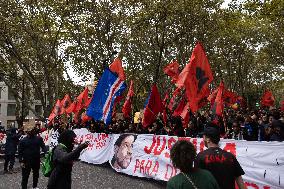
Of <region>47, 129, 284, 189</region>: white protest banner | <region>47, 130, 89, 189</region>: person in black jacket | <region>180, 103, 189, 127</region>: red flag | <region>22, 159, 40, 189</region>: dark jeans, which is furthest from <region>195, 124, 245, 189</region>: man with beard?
<region>180, 103, 189, 127</region>: red flag

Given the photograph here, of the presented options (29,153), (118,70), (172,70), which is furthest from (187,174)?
(172,70)

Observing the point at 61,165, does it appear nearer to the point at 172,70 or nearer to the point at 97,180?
the point at 97,180

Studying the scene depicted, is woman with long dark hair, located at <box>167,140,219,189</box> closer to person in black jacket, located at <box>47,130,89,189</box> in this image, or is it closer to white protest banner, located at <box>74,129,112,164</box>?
person in black jacket, located at <box>47,130,89,189</box>

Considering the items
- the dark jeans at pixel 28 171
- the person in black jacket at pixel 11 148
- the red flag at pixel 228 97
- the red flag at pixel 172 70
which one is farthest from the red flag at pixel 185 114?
the red flag at pixel 228 97

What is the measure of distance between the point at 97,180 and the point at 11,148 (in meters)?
4.96

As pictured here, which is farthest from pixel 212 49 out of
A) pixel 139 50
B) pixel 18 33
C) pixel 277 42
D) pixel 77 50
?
pixel 18 33

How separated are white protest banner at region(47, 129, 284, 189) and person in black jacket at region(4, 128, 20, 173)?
2.70m

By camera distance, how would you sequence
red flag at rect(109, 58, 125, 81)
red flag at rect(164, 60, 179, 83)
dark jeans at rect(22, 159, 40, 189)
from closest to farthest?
dark jeans at rect(22, 159, 40, 189), red flag at rect(109, 58, 125, 81), red flag at rect(164, 60, 179, 83)

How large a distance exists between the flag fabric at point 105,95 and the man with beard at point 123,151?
88 centimetres

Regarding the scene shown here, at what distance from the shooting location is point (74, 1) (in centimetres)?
2464

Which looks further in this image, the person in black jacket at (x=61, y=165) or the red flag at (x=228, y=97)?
the red flag at (x=228, y=97)

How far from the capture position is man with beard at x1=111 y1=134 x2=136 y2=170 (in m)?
12.6

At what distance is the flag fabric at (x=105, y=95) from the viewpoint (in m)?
12.6

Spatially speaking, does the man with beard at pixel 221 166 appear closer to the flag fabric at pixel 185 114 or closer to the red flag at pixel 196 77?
the red flag at pixel 196 77
